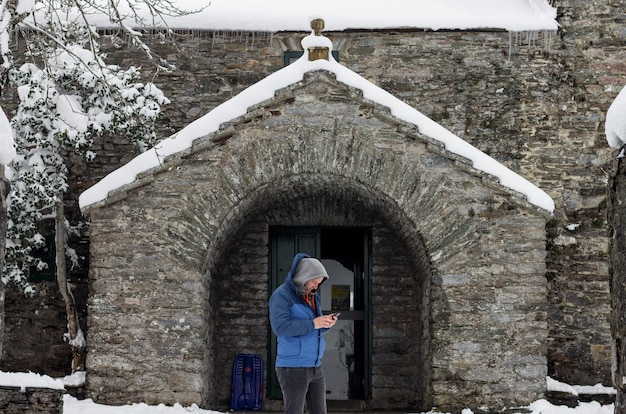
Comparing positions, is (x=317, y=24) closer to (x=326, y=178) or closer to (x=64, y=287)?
(x=326, y=178)

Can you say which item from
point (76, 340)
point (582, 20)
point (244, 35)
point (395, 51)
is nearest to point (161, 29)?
point (244, 35)

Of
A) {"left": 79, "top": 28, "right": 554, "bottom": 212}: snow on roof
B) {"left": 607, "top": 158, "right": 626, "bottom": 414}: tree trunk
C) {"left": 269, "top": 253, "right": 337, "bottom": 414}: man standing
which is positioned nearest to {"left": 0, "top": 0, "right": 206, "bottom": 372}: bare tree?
{"left": 79, "top": 28, "right": 554, "bottom": 212}: snow on roof

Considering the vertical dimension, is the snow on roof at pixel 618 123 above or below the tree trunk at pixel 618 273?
above

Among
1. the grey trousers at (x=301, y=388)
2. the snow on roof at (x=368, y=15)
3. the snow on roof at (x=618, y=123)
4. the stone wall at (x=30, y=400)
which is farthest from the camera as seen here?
the snow on roof at (x=368, y=15)

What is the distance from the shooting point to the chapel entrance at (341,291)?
11352 mm

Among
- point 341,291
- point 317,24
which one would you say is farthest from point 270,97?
point 341,291

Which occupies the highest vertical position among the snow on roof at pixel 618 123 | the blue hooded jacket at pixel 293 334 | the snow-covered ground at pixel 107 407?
the snow on roof at pixel 618 123

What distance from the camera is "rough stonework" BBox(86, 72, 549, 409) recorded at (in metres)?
9.20

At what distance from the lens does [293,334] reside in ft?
21.8

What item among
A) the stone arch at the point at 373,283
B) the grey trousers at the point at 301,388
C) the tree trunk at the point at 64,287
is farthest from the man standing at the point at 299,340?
the tree trunk at the point at 64,287

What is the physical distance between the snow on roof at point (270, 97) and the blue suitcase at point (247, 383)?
9.60 feet

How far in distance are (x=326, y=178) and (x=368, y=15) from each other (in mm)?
3492

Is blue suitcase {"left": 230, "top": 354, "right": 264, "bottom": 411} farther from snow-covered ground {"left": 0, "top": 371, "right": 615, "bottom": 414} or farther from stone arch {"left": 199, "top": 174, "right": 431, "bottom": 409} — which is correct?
snow-covered ground {"left": 0, "top": 371, "right": 615, "bottom": 414}

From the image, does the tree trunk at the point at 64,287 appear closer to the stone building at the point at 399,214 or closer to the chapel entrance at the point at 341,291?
the stone building at the point at 399,214
